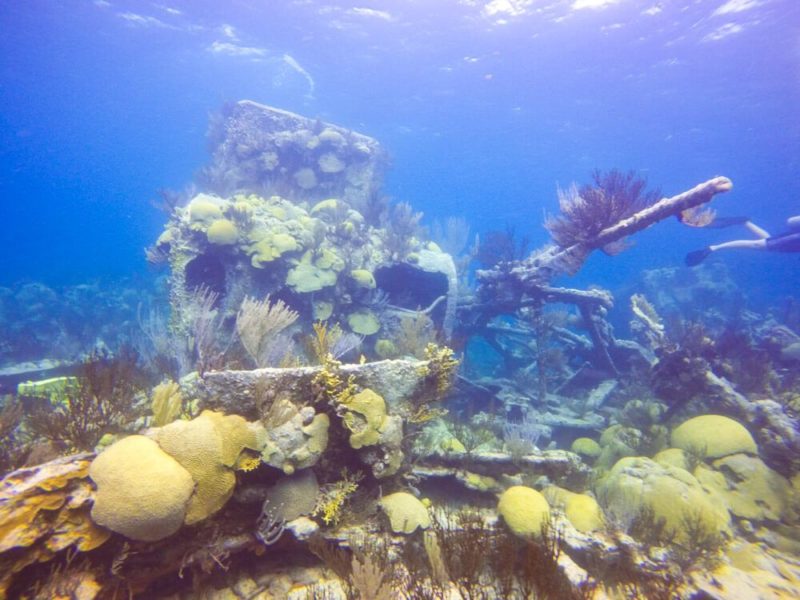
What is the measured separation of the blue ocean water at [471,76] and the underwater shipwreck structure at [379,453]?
4242 millimetres

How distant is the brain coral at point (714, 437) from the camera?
19.5 ft

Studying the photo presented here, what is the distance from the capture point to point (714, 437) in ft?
20.0

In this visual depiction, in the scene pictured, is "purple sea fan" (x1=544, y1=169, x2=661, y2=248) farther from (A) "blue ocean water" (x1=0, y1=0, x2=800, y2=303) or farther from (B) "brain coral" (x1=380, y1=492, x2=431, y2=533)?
(B) "brain coral" (x1=380, y1=492, x2=431, y2=533)

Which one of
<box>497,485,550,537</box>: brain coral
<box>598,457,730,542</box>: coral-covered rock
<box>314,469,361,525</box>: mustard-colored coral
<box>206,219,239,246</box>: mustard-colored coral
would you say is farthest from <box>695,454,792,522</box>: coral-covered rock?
<box>206,219,239,246</box>: mustard-colored coral

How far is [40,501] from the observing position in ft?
8.84

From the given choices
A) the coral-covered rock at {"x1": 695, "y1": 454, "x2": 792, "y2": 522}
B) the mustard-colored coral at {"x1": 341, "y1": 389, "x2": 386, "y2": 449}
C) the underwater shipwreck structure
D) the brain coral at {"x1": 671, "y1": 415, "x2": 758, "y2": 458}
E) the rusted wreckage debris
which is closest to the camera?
the underwater shipwreck structure

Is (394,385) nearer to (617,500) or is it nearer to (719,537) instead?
(617,500)

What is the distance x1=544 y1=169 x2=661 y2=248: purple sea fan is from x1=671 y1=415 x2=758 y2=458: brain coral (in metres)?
3.63

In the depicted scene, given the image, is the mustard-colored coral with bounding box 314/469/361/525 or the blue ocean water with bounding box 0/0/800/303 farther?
the blue ocean water with bounding box 0/0/800/303

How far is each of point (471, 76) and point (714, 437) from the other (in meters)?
30.5

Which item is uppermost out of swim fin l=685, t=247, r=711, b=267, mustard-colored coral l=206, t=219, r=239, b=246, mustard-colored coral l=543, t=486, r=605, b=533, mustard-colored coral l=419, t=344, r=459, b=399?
swim fin l=685, t=247, r=711, b=267

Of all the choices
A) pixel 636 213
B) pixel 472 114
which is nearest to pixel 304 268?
pixel 636 213

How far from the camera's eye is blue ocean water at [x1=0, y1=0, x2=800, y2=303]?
69.3 ft

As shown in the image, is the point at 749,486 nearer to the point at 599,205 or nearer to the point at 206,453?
the point at 599,205
